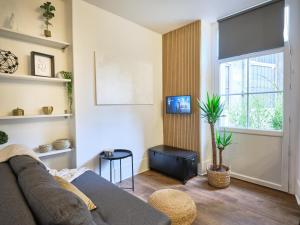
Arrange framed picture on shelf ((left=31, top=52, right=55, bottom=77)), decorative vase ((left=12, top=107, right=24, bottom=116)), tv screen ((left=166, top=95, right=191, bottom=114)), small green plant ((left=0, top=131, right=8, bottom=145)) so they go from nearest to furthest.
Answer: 1. small green plant ((left=0, top=131, right=8, bottom=145))
2. decorative vase ((left=12, top=107, right=24, bottom=116))
3. framed picture on shelf ((left=31, top=52, right=55, bottom=77))
4. tv screen ((left=166, top=95, right=191, bottom=114))

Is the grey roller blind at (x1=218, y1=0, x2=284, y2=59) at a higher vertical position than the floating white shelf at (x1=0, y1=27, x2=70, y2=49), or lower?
higher

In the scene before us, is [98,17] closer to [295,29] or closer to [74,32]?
[74,32]

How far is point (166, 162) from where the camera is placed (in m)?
2.94

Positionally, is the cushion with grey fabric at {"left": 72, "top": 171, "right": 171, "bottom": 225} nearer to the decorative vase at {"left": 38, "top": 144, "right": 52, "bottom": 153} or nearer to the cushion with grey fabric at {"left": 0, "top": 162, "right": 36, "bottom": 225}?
the cushion with grey fabric at {"left": 0, "top": 162, "right": 36, "bottom": 225}

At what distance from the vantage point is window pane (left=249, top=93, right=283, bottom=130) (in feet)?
8.13

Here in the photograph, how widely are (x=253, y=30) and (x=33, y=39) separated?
2.86 metres

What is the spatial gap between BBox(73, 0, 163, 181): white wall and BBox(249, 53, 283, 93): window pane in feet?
5.06

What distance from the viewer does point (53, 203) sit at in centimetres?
76

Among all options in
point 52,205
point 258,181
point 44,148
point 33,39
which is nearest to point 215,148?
point 258,181

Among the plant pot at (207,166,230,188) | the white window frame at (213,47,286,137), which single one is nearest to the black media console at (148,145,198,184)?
the plant pot at (207,166,230,188)

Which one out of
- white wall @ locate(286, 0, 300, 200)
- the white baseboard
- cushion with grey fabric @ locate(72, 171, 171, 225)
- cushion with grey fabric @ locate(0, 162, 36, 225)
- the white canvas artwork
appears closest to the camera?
cushion with grey fabric @ locate(0, 162, 36, 225)

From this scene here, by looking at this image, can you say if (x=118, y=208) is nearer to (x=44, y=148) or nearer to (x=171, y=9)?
(x=44, y=148)

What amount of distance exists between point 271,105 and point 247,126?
44 cm

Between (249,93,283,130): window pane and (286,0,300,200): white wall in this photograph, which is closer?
(286,0,300,200): white wall
